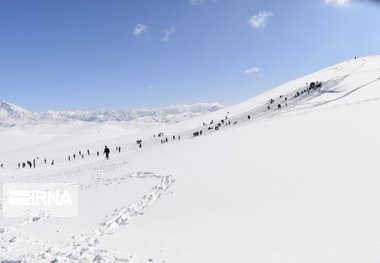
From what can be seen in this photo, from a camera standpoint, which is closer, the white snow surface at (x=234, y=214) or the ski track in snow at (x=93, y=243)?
the white snow surface at (x=234, y=214)

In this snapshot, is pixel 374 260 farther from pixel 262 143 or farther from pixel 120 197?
pixel 262 143

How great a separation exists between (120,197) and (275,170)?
7.34 meters

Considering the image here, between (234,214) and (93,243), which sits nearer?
Answer: (93,243)

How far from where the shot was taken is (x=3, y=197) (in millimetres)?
20250

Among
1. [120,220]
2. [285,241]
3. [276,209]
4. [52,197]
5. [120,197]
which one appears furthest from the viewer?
[52,197]

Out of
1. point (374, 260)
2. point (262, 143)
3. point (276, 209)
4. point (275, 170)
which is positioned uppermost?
point (262, 143)

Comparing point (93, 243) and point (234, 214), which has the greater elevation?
point (234, 214)

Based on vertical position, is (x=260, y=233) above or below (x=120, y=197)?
below

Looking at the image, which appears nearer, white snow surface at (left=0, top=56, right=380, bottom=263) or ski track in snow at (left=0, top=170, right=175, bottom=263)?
white snow surface at (left=0, top=56, right=380, bottom=263)

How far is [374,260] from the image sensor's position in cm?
723

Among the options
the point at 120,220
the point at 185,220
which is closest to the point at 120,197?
the point at 120,220

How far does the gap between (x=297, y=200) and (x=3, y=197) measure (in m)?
16.5

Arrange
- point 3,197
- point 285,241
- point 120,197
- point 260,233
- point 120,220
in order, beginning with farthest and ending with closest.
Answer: point 3,197
point 120,197
point 120,220
point 260,233
point 285,241

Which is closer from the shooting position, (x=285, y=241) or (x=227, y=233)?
(x=285, y=241)
